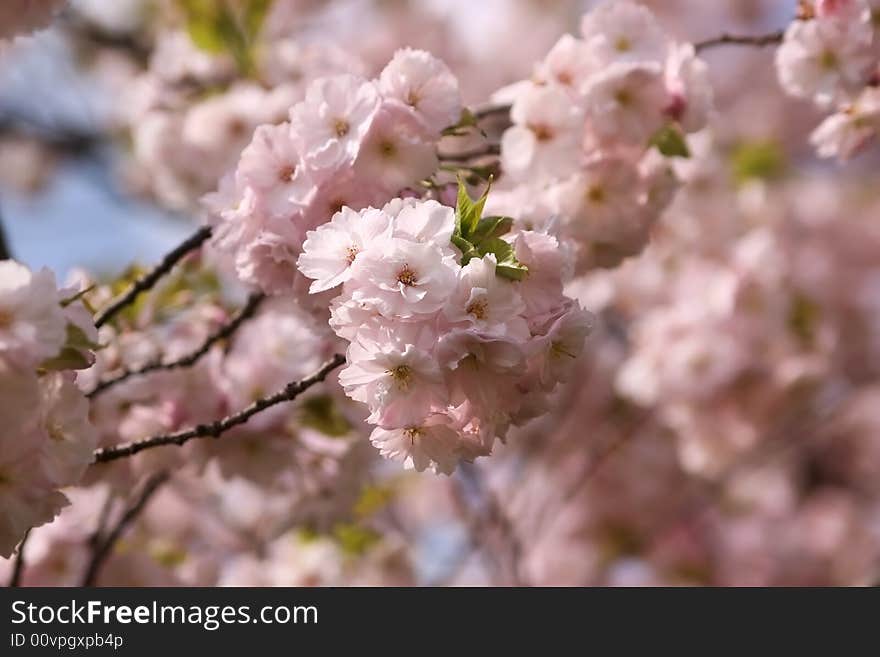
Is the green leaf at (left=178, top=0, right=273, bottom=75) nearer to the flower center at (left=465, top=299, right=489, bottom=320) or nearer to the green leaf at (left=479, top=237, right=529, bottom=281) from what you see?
the green leaf at (left=479, top=237, right=529, bottom=281)

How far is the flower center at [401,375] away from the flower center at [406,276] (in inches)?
4.2

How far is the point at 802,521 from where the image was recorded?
6.56 metres

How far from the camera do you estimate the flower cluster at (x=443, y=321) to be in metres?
1.40

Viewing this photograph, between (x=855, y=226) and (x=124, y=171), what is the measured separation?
4185 millimetres

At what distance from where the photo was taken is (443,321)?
1.42 m

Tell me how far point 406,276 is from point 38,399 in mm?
486

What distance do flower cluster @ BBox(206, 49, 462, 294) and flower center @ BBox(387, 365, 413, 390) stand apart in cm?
35

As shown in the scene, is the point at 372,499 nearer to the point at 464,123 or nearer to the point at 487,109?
the point at 487,109

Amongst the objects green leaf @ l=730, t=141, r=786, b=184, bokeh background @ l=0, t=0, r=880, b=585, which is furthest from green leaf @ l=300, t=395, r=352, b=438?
green leaf @ l=730, t=141, r=786, b=184

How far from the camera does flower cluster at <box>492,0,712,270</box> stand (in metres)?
2.03

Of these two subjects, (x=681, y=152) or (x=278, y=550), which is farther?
(x=278, y=550)

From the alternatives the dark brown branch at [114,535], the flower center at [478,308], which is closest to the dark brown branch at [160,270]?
the dark brown branch at [114,535]

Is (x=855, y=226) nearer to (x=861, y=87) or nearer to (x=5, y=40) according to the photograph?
(x=861, y=87)
